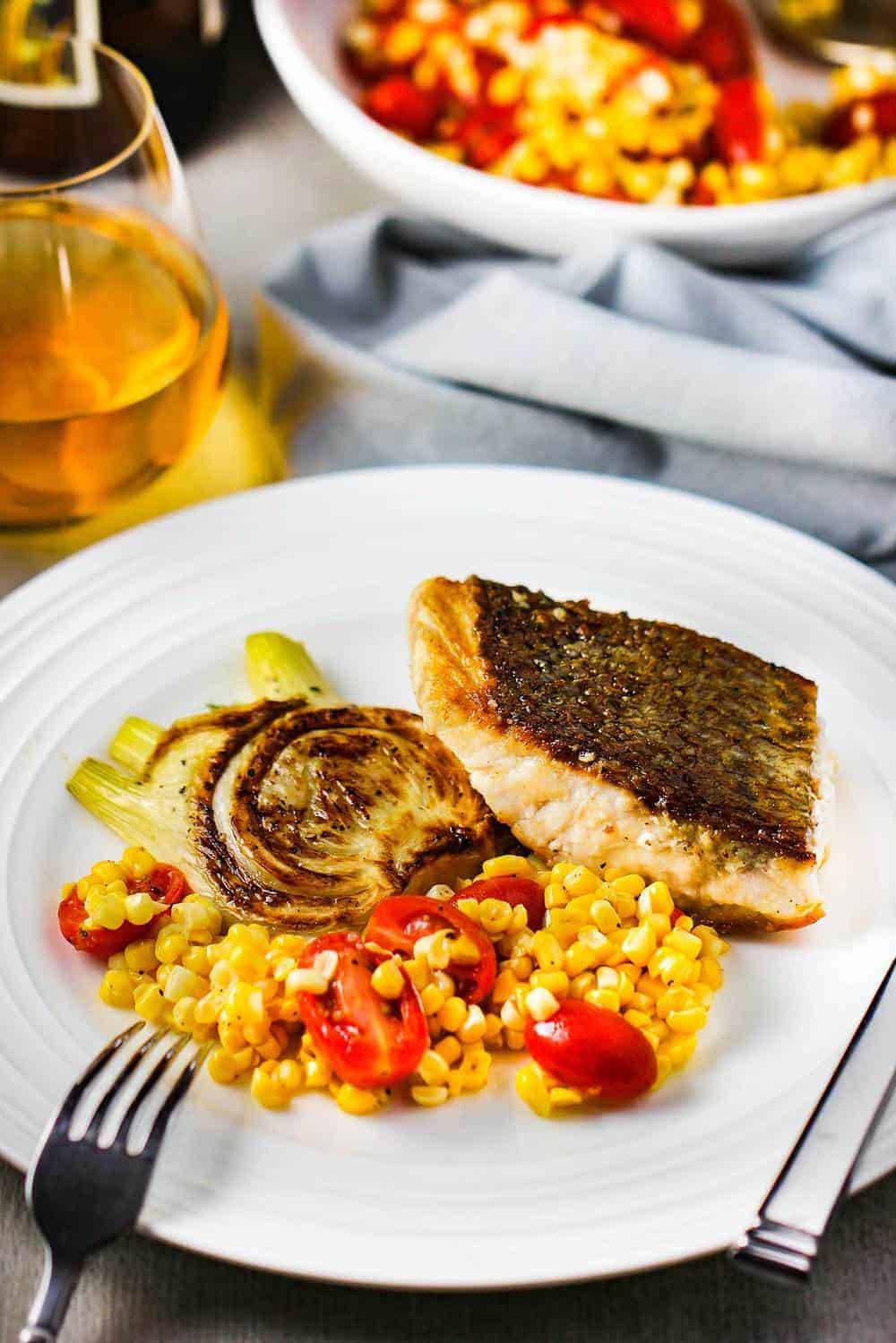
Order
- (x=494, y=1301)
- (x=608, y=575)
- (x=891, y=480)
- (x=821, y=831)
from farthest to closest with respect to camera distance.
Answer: (x=891, y=480) < (x=608, y=575) < (x=821, y=831) < (x=494, y=1301)

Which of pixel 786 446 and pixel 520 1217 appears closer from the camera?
pixel 520 1217

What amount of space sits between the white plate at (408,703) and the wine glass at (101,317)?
0.78 feet

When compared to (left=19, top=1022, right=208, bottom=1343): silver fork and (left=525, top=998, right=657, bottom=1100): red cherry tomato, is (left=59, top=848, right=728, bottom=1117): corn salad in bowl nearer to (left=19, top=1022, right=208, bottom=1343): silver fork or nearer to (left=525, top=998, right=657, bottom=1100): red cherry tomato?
(left=525, top=998, right=657, bottom=1100): red cherry tomato

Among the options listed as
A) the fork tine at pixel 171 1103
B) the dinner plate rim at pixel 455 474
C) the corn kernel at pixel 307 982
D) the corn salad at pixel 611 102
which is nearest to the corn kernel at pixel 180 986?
the fork tine at pixel 171 1103

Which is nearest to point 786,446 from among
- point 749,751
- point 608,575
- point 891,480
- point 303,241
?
point 891,480

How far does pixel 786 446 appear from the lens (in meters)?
4.29

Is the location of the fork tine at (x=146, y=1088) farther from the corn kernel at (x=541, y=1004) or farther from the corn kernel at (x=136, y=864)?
the corn kernel at (x=541, y=1004)

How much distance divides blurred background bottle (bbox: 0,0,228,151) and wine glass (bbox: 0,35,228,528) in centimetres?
69

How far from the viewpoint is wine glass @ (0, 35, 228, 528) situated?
3.72 meters

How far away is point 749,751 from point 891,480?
142cm

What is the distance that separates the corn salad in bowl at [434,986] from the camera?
8.66 feet

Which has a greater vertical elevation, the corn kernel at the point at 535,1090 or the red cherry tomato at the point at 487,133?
the red cherry tomato at the point at 487,133

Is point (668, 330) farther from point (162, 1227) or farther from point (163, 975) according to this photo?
point (162, 1227)

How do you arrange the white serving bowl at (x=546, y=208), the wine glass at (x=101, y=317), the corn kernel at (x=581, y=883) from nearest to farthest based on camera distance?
the corn kernel at (x=581, y=883)
the wine glass at (x=101, y=317)
the white serving bowl at (x=546, y=208)
